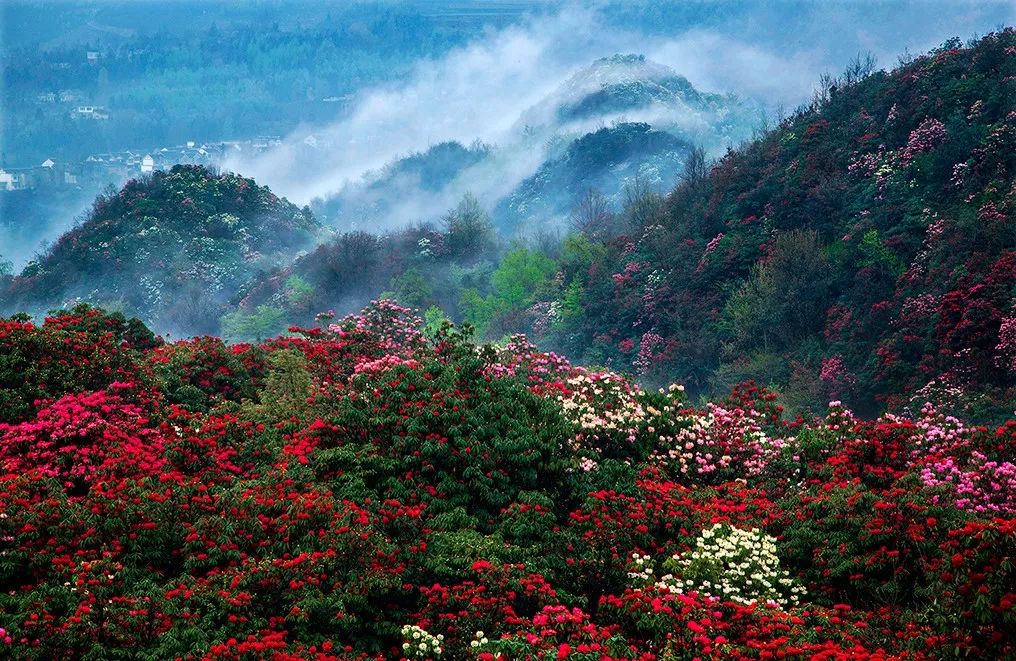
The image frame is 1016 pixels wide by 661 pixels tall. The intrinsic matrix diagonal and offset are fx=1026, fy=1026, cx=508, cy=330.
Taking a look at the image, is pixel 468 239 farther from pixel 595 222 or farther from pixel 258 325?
pixel 258 325

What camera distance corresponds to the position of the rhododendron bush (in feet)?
40.3

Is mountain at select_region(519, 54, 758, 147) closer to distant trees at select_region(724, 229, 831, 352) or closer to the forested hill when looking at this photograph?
the forested hill

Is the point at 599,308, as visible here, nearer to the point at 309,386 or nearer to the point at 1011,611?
the point at 309,386

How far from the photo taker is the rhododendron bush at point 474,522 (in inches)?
483

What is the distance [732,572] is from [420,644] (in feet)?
15.8

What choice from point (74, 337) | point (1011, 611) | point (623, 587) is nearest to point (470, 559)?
point (623, 587)

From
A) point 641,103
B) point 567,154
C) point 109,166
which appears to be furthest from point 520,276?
point 109,166

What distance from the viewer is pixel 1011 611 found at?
36.6 ft

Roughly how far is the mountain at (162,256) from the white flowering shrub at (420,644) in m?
60.8

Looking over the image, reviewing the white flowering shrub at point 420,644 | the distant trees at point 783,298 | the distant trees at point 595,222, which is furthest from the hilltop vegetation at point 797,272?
the white flowering shrub at point 420,644

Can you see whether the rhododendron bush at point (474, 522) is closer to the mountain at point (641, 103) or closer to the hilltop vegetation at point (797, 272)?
the hilltop vegetation at point (797, 272)

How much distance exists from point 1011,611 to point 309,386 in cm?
1462

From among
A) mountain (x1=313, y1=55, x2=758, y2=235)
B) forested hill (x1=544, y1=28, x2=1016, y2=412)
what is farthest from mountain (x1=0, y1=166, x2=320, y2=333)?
mountain (x1=313, y1=55, x2=758, y2=235)

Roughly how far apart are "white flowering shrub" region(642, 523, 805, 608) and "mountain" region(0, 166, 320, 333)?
197 ft
